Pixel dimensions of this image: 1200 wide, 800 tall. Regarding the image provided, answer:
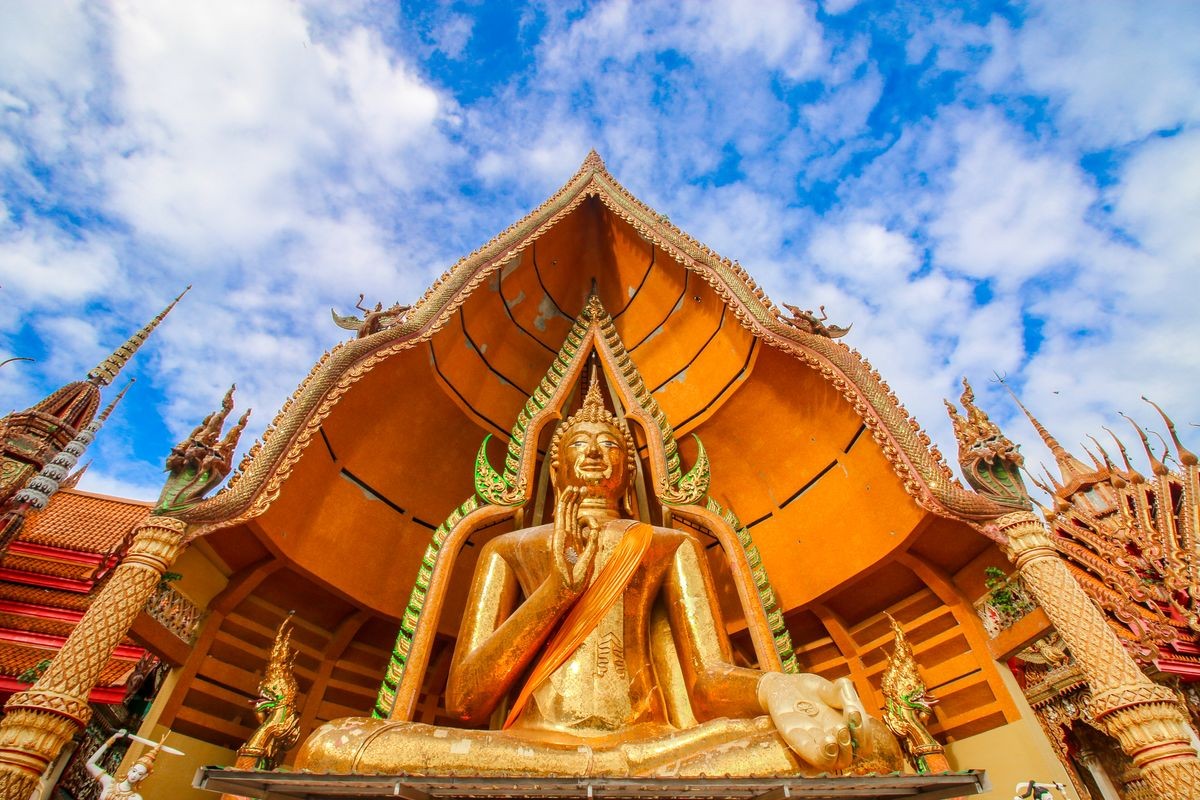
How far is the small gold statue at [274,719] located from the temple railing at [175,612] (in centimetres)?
80

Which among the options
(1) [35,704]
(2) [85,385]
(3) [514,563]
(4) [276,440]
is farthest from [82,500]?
(3) [514,563]

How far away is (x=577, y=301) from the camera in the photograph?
766cm

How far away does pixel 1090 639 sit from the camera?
3574 mm

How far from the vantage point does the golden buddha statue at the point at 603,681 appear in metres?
2.37

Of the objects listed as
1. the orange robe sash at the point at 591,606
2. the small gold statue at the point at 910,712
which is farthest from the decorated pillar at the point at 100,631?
the small gold statue at the point at 910,712

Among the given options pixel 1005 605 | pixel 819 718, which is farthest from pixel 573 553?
pixel 1005 605

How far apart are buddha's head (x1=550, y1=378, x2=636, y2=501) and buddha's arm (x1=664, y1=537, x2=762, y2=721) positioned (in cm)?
70

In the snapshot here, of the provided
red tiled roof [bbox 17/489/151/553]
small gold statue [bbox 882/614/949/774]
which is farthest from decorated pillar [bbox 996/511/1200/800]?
red tiled roof [bbox 17/489/151/553]

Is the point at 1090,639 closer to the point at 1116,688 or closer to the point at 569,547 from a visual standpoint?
the point at 1116,688

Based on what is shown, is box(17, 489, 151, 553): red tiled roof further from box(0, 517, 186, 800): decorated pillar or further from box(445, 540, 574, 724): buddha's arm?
box(445, 540, 574, 724): buddha's arm

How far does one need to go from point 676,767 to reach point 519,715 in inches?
52.6

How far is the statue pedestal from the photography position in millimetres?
1818

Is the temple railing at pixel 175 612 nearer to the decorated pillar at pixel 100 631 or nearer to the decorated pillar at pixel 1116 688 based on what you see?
the decorated pillar at pixel 100 631

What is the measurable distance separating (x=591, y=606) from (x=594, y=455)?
1165 millimetres
